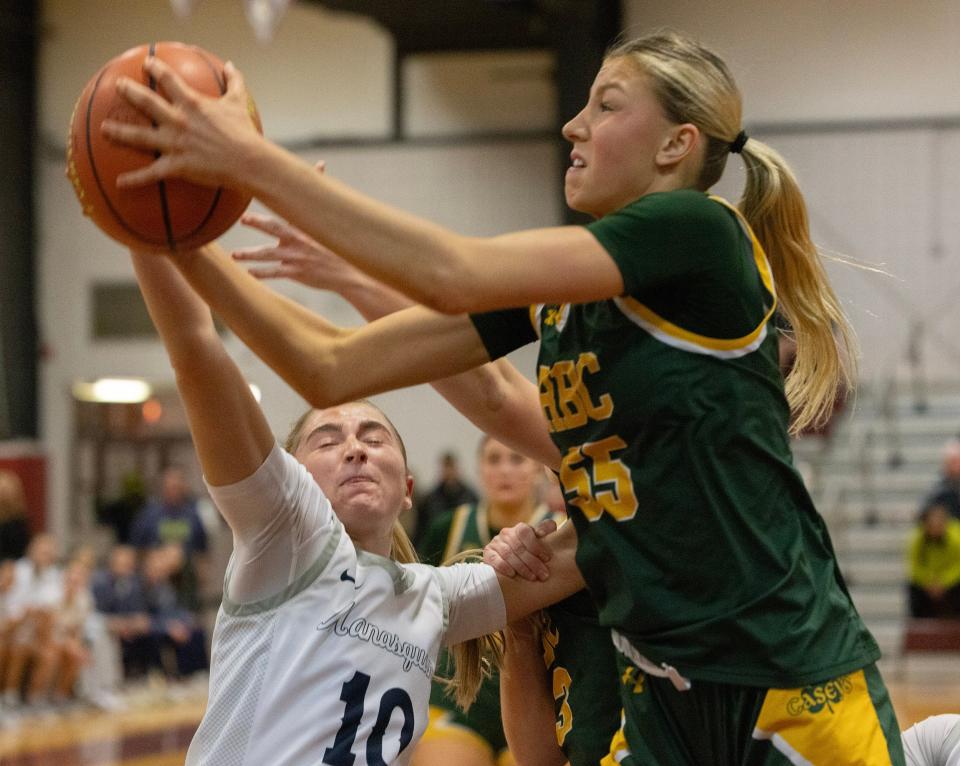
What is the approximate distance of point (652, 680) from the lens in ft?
8.19

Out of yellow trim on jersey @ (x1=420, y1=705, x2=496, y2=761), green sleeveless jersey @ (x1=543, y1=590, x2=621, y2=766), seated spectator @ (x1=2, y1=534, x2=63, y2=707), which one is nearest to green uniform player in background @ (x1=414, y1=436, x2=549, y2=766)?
yellow trim on jersey @ (x1=420, y1=705, x2=496, y2=761)

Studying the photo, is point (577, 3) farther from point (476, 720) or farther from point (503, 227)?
point (476, 720)

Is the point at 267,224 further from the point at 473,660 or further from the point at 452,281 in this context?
the point at 473,660

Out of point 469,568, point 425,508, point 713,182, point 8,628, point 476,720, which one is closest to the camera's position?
point 713,182

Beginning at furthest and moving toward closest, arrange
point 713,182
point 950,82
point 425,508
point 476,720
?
point 950,82 → point 425,508 → point 476,720 → point 713,182

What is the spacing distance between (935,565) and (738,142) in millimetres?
11284

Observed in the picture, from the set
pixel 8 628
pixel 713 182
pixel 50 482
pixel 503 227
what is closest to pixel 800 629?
pixel 713 182

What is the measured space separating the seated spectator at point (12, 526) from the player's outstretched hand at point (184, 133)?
11.9 meters

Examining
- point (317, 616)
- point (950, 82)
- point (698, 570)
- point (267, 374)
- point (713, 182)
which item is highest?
point (950, 82)

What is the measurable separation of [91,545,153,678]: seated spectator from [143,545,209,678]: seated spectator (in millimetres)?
123

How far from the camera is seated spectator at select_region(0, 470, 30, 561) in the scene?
13.5 metres

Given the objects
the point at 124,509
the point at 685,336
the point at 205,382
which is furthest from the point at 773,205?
the point at 124,509

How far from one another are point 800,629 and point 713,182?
2.64ft

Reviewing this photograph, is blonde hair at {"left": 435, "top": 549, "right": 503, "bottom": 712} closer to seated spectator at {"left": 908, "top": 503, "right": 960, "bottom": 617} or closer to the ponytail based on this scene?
the ponytail
